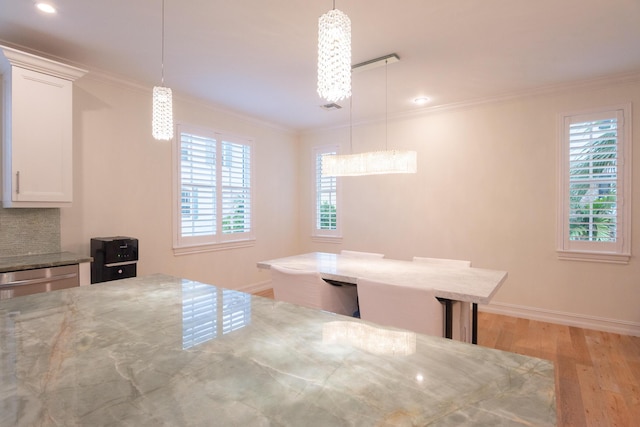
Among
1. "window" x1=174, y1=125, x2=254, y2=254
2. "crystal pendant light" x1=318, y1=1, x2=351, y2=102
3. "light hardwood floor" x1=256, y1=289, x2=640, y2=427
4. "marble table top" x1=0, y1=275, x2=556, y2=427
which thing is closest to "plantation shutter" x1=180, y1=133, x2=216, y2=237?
"window" x1=174, y1=125, x2=254, y2=254

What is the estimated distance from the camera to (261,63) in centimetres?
314

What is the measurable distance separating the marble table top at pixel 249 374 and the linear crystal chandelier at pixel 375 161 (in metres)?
2.01

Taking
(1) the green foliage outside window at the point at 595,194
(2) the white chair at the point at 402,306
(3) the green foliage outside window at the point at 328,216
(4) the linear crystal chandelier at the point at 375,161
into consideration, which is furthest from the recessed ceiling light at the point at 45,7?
(1) the green foliage outside window at the point at 595,194

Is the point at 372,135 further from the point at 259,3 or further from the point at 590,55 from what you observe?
the point at 259,3

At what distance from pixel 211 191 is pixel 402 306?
3242mm

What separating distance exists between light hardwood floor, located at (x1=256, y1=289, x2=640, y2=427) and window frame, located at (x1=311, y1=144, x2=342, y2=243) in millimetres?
2397

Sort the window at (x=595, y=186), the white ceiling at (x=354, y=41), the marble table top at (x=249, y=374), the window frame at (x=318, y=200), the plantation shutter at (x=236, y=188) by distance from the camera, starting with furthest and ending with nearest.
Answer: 1. the window frame at (x=318, y=200)
2. the plantation shutter at (x=236, y=188)
3. the window at (x=595, y=186)
4. the white ceiling at (x=354, y=41)
5. the marble table top at (x=249, y=374)

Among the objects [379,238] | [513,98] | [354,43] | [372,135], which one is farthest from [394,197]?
[354,43]

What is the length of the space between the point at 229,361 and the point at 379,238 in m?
4.27

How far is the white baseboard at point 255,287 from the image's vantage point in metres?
4.93

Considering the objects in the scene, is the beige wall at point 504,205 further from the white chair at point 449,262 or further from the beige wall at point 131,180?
the beige wall at point 131,180

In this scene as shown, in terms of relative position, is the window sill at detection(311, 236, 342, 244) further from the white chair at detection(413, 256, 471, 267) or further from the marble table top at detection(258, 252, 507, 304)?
the white chair at detection(413, 256, 471, 267)

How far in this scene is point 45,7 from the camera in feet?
7.48

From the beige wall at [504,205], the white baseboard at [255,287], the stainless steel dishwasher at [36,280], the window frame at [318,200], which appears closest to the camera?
the stainless steel dishwasher at [36,280]
